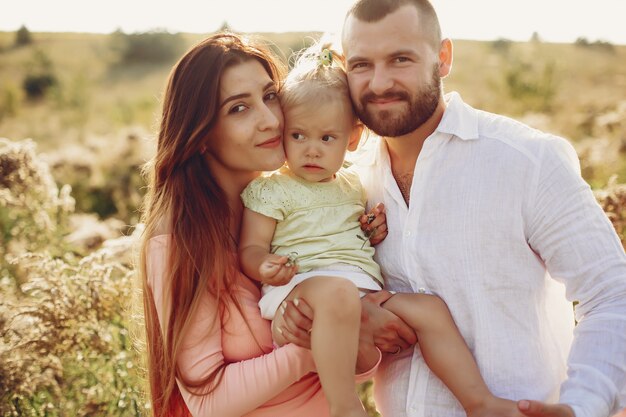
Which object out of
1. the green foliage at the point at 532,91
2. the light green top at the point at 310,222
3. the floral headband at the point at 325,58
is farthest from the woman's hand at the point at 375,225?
the green foliage at the point at 532,91

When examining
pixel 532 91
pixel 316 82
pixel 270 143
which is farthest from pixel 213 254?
pixel 532 91

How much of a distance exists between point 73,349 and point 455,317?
2.24 m

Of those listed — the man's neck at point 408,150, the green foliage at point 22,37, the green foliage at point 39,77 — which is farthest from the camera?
the green foliage at point 22,37

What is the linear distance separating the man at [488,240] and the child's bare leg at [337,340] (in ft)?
1.23

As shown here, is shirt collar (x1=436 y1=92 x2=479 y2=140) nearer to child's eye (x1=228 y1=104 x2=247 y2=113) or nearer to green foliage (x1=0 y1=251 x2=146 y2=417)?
child's eye (x1=228 y1=104 x2=247 y2=113)

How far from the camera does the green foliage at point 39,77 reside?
3256 centimetres

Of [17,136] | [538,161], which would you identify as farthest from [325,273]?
[17,136]

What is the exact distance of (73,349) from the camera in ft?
12.6

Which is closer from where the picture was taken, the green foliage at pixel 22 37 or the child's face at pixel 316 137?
the child's face at pixel 316 137

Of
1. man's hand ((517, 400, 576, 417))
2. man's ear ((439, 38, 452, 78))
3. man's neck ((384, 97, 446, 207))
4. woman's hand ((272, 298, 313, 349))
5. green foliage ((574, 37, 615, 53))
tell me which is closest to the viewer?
man's hand ((517, 400, 576, 417))

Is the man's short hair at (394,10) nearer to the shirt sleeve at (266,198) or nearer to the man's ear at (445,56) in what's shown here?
the man's ear at (445,56)

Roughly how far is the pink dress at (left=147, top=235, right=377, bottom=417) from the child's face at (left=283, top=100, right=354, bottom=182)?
63cm

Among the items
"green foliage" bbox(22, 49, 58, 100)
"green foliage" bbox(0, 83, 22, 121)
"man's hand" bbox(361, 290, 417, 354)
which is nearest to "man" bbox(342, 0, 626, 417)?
"man's hand" bbox(361, 290, 417, 354)

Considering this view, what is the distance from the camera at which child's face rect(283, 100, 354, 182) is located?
126 inches
